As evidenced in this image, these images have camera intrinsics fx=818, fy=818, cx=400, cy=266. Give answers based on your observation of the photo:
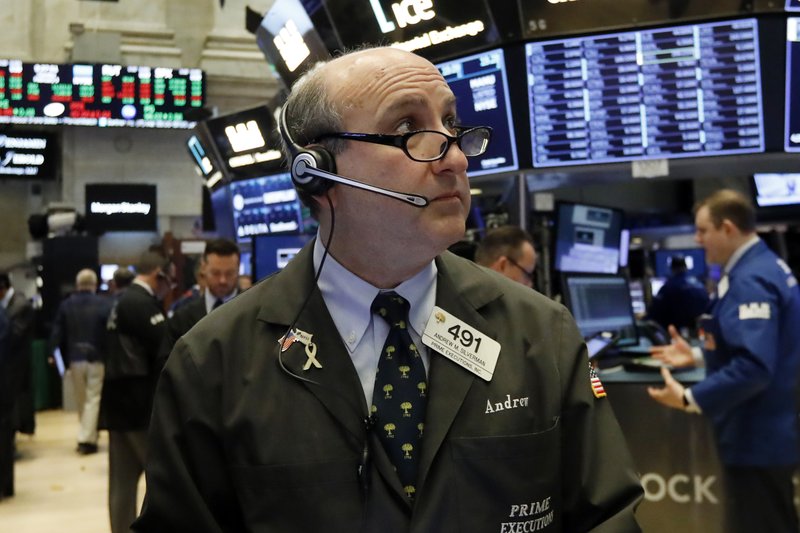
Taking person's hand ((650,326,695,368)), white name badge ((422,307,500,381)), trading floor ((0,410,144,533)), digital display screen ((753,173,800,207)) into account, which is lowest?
trading floor ((0,410,144,533))

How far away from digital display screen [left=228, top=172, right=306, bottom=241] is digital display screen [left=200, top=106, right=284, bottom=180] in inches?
4.7

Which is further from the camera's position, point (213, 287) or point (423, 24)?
point (213, 287)

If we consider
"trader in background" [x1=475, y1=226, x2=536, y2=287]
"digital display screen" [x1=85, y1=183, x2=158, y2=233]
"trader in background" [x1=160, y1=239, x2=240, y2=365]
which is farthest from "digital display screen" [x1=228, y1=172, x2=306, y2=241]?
"digital display screen" [x1=85, y1=183, x2=158, y2=233]

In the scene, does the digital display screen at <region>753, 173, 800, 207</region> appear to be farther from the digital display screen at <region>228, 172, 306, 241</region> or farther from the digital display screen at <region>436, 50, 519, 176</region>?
the digital display screen at <region>228, 172, 306, 241</region>

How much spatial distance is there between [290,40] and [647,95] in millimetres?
2612

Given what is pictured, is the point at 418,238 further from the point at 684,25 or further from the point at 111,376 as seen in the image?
the point at 111,376

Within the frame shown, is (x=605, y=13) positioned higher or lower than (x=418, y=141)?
higher

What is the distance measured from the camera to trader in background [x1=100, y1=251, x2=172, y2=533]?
175 inches

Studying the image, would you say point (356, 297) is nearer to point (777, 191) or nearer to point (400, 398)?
point (400, 398)

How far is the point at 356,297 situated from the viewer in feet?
5.00

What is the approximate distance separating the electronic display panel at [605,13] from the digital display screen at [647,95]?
5cm

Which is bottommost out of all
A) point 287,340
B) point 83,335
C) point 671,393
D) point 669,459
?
point 669,459

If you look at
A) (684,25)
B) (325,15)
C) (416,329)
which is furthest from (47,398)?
(416,329)

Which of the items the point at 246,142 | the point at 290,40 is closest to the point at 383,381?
the point at 290,40
